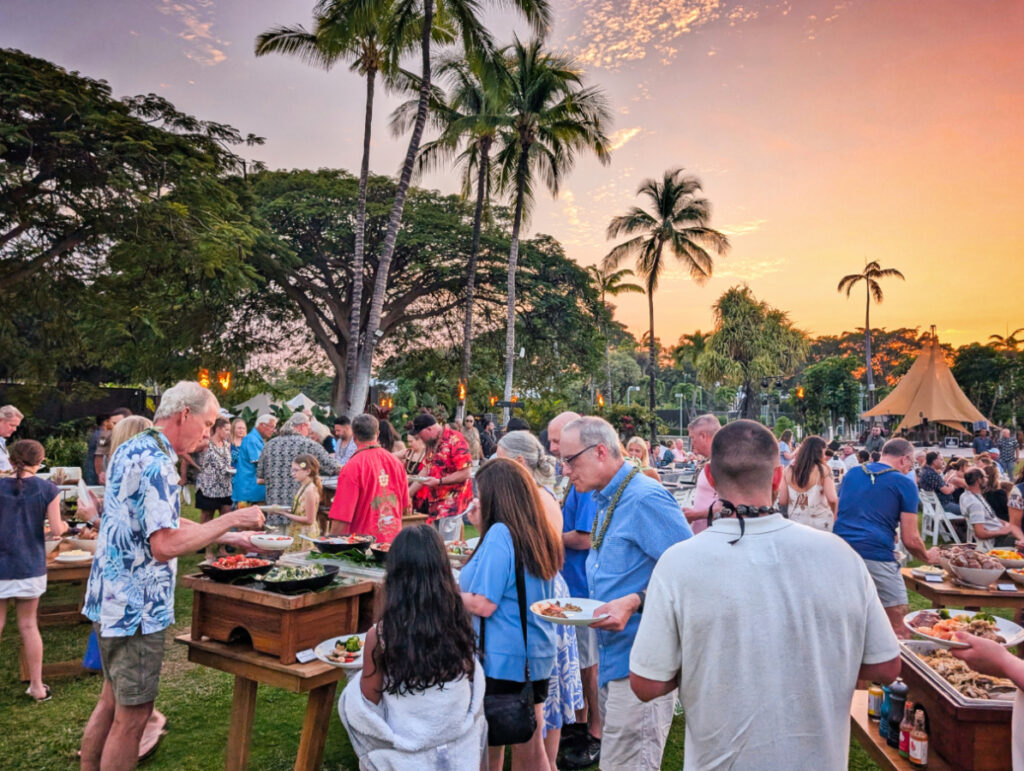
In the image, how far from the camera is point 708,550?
1849mm

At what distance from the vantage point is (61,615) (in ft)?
22.4

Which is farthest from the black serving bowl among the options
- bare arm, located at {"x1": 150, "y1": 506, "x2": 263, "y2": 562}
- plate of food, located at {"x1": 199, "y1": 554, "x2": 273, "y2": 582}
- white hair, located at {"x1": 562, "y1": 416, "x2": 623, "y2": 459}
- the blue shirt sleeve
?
white hair, located at {"x1": 562, "y1": 416, "x2": 623, "y2": 459}

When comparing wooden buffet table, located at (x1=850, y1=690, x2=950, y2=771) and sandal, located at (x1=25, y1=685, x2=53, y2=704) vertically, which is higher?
wooden buffet table, located at (x1=850, y1=690, x2=950, y2=771)

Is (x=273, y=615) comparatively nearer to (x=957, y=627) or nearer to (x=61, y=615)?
(x=957, y=627)

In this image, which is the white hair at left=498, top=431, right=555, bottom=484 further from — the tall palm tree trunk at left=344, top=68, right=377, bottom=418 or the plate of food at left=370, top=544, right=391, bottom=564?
the tall palm tree trunk at left=344, top=68, right=377, bottom=418

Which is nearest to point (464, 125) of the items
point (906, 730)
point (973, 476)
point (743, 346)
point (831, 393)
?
point (973, 476)

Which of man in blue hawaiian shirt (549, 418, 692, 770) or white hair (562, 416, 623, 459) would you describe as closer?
man in blue hawaiian shirt (549, 418, 692, 770)

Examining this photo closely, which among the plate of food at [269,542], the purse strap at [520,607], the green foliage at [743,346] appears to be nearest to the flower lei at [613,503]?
the purse strap at [520,607]

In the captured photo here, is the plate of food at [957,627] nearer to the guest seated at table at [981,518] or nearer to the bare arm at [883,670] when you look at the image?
the bare arm at [883,670]

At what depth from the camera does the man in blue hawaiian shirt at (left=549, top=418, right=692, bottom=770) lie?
2775 millimetres

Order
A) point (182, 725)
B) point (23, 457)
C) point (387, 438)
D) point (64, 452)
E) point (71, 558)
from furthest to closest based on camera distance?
point (64, 452) < point (387, 438) < point (71, 558) < point (23, 457) < point (182, 725)

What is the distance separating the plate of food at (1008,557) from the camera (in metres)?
5.56

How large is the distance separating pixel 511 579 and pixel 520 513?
1.00 feet

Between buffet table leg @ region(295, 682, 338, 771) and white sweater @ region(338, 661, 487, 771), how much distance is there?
1071mm
